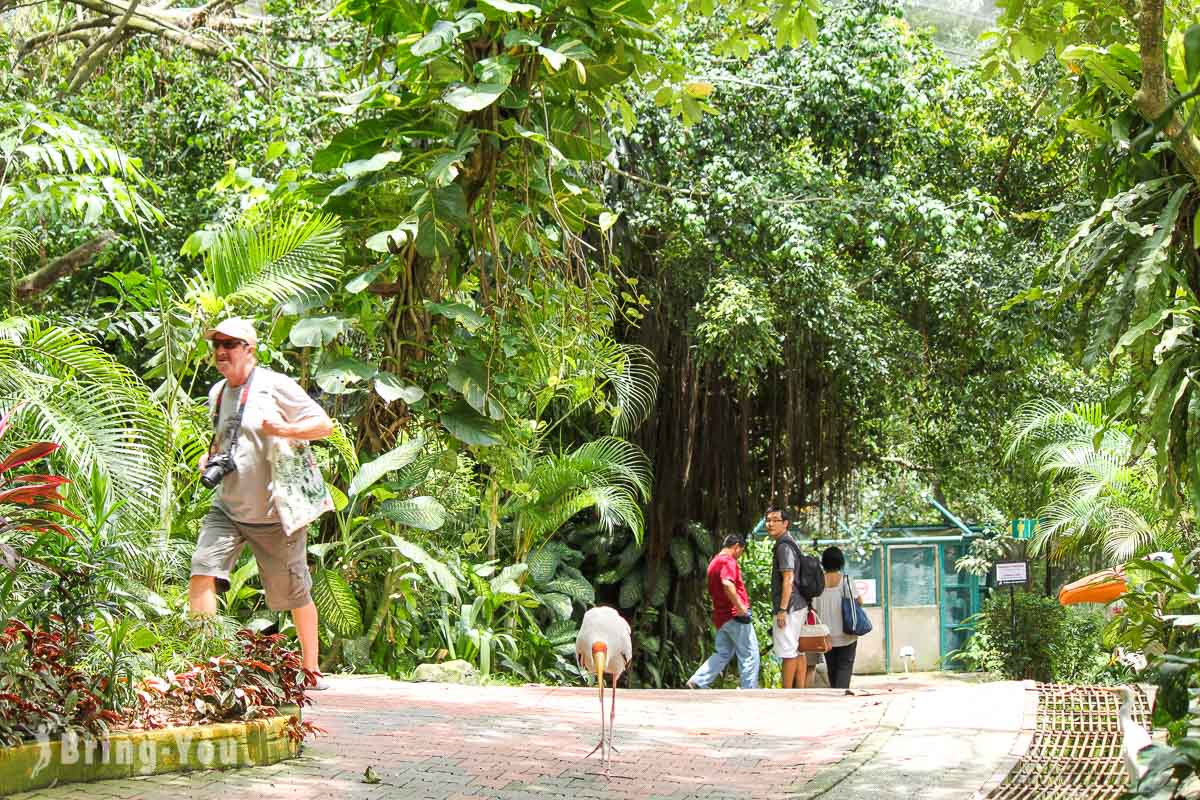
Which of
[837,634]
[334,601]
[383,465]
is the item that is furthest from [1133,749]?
[837,634]

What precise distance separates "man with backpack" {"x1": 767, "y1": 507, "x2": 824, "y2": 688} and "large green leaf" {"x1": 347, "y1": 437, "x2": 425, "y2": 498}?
8.92 ft

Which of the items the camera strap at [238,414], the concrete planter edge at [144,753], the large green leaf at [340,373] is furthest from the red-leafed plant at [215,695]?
the large green leaf at [340,373]

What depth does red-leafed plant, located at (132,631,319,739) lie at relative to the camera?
467 cm

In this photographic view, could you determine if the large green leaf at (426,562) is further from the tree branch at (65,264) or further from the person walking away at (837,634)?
the person walking away at (837,634)

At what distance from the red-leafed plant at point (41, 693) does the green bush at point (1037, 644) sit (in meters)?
11.6

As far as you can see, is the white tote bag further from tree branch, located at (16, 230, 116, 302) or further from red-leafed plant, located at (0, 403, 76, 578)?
tree branch, located at (16, 230, 116, 302)

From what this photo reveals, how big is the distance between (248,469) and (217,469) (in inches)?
6.3

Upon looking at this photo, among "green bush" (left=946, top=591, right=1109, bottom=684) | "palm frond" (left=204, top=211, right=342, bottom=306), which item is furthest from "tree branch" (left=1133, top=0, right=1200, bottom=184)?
"green bush" (left=946, top=591, right=1109, bottom=684)

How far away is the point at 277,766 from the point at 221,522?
50.3 inches

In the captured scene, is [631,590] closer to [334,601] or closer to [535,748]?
[334,601]

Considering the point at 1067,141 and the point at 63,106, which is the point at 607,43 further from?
the point at 1067,141

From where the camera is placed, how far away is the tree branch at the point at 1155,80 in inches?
174

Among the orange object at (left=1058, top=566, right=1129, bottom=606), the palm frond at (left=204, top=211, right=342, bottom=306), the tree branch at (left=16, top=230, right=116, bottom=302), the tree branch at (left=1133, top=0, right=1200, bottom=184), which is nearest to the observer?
the tree branch at (left=1133, top=0, right=1200, bottom=184)

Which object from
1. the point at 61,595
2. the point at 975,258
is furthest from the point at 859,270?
the point at 61,595
